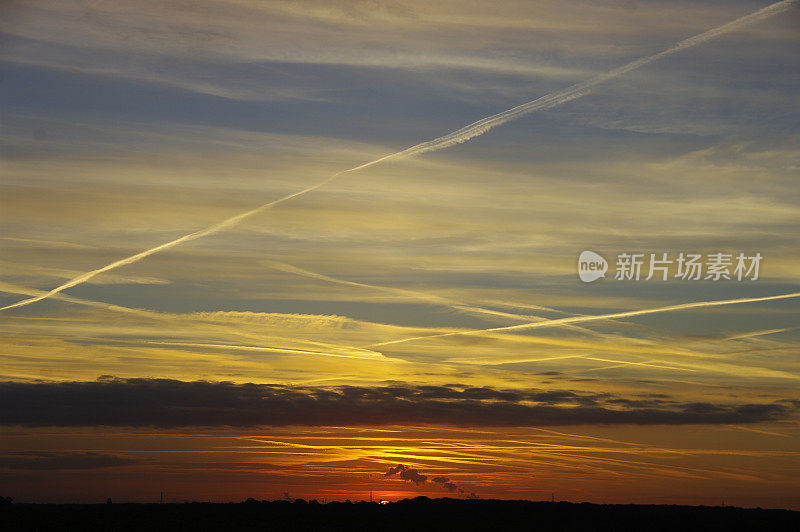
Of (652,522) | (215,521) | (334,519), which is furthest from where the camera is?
(652,522)

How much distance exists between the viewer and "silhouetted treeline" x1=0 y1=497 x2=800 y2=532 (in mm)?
130688

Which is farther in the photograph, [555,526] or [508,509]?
[508,509]

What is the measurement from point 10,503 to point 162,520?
3618 centimetres

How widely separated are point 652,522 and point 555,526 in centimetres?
2460

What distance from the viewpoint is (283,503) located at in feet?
623

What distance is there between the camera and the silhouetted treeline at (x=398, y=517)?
13069 centimetres

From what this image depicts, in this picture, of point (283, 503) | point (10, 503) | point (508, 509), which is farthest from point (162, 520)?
point (508, 509)

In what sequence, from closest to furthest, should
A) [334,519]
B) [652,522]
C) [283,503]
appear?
[334,519]
[652,522]
[283,503]

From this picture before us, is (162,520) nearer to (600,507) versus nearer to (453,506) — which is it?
(453,506)

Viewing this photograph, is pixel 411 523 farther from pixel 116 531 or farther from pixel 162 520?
pixel 116 531

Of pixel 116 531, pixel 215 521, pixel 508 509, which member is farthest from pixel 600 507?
pixel 116 531

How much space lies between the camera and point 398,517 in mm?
168500

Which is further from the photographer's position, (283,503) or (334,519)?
(283,503)

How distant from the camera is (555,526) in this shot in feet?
509
